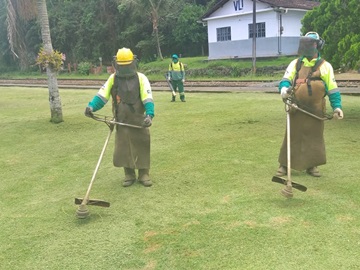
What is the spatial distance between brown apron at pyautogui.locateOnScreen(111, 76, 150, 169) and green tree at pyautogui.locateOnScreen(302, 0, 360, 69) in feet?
15.9

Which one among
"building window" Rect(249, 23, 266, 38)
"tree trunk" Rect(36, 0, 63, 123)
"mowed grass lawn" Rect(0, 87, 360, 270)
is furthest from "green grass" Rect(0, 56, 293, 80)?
"mowed grass lawn" Rect(0, 87, 360, 270)

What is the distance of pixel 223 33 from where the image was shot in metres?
30.0

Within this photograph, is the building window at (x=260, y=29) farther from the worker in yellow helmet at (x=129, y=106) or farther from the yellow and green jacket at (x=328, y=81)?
the worker in yellow helmet at (x=129, y=106)

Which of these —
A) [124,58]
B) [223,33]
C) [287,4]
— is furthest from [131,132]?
[223,33]

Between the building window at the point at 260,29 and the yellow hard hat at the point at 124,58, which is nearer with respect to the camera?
the yellow hard hat at the point at 124,58

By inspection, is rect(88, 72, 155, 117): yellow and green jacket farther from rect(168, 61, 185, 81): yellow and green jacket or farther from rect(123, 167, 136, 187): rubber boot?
rect(168, 61, 185, 81): yellow and green jacket

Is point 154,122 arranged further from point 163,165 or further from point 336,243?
point 336,243

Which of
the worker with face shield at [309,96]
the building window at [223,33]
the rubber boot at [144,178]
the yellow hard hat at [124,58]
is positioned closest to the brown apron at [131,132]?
the rubber boot at [144,178]

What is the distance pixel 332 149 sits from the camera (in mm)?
6598

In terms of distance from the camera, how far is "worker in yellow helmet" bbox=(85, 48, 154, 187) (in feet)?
16.7

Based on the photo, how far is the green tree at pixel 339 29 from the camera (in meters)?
8.30

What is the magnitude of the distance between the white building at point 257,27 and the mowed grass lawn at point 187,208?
20.2 meters

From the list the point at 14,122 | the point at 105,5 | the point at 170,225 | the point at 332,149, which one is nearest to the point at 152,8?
the point at 105,5

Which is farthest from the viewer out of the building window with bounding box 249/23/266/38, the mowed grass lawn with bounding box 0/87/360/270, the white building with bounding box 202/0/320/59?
the building window with bounding box 249/23/266/38
